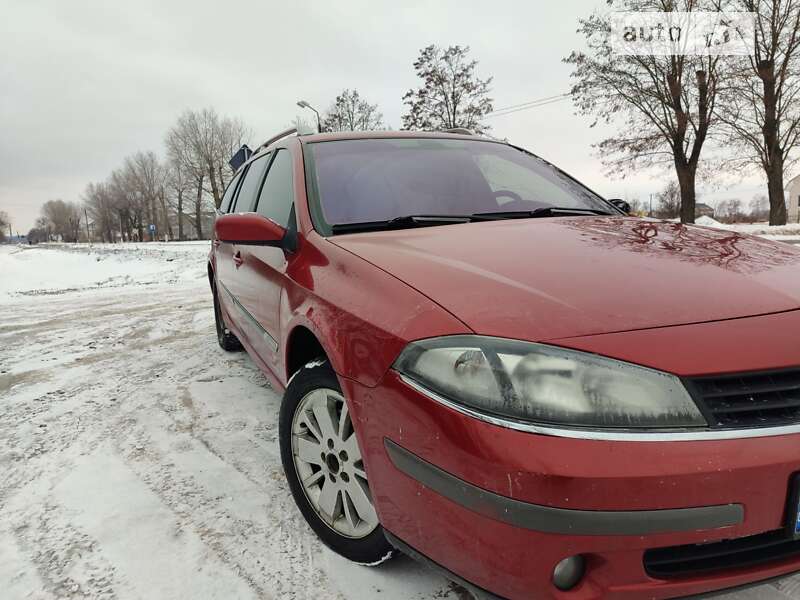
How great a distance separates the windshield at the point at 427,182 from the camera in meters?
2.20

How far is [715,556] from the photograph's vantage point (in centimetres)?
115

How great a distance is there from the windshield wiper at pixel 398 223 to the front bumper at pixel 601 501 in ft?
3.31

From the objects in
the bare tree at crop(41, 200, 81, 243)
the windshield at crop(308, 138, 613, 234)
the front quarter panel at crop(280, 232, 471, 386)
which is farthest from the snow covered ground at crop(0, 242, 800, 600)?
the bare tree at crop(41, 200, 81, 243)

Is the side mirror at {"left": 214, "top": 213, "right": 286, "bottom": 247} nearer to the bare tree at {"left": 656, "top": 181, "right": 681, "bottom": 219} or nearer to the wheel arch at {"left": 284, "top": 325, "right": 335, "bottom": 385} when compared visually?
the wheel arch at {"left": 284, "top": 325, "right": 335, "bottom": 385}

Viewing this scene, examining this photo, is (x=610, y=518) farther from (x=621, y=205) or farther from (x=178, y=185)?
(x=178, y=185)

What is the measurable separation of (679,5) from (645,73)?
2651mm

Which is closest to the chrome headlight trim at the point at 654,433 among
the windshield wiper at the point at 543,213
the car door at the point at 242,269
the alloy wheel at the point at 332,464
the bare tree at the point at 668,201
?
the alloy wheel at the point at 332,464

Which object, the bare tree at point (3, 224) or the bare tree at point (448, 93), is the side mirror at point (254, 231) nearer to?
the bare tree at point (448, 93)

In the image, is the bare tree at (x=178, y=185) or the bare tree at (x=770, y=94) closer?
the bare tree at (x=770, y=94)

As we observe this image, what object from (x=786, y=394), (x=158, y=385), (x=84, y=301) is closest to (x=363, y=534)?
(x=786, y=394)

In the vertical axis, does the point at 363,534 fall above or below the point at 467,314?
below

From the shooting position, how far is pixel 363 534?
1663 mm

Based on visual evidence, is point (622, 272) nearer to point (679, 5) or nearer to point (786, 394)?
point (786, 394)

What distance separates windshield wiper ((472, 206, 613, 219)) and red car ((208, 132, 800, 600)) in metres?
0.36
